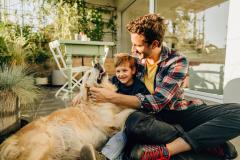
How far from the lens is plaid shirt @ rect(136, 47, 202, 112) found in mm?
Answer: 1552

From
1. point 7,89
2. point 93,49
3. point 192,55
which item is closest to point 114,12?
point 93,49

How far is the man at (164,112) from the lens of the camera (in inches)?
56.4

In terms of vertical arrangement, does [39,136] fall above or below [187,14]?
below

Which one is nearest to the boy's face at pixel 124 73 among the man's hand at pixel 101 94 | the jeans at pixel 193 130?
the man's hand at pixel 101 94

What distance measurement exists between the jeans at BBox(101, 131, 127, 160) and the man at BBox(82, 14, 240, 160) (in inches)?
2.2

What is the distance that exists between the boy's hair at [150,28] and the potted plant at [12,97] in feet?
4.50

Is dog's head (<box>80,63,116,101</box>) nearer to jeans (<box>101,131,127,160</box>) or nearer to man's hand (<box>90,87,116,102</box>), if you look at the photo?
man's hand (<box>90,87,116,102</box>)

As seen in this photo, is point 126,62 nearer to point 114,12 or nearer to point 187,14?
point 187,14

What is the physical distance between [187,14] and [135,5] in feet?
11.0

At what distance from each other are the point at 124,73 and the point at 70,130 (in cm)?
62

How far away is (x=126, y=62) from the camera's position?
1843mm

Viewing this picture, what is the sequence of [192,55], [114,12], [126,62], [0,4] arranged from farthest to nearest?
1. [114,12]
2. [0,4]
3. [192,55]
4. [126,62]

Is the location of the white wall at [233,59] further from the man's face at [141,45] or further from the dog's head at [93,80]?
the dog's head at [93,80]

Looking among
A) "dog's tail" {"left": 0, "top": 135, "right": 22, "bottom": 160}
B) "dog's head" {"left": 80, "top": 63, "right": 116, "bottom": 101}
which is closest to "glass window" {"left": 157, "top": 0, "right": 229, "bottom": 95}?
"dog's head" {"left": 80, "top": 63, "right": 116, "bottom": 101}
